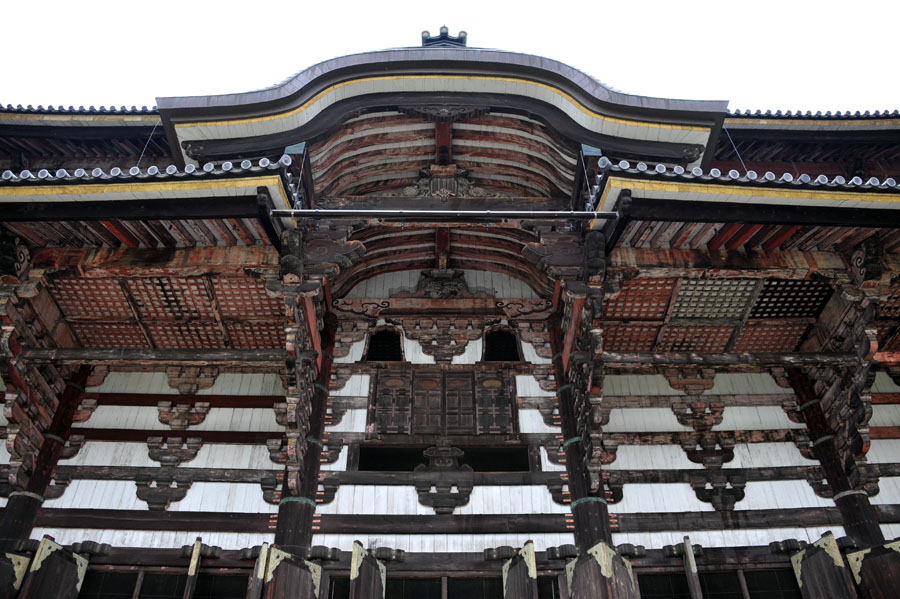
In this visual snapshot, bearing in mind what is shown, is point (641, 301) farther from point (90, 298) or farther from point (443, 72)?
point (90, 298)

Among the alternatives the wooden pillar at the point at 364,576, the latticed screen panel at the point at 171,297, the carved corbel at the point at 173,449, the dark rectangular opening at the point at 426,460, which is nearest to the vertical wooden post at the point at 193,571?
the carved corbel at the point at 173,449

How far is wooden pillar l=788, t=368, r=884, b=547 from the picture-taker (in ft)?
33.5

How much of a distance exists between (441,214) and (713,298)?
500 cm

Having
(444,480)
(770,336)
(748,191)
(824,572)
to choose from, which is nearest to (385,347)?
(444,480)

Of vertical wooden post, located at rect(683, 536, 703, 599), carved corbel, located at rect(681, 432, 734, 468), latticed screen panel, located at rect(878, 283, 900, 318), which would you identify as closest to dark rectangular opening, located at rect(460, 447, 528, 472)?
vertical wooden post, located at rect(683, 536, 703, 599)

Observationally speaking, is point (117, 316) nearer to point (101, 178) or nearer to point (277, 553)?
point (101, 178)

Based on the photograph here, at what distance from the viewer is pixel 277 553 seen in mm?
9000

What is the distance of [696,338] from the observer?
11656mm

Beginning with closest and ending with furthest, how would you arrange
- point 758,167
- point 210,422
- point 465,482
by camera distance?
point 465,482, point 210,422, point 758,167

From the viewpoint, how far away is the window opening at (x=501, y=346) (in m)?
12.2

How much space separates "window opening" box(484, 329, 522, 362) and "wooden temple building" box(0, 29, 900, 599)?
0.25ft

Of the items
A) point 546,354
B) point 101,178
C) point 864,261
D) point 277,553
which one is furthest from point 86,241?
point 864,261

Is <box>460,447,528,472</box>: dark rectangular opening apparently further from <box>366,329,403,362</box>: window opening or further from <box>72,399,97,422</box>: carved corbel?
<box>72,399,97,422</box>: carved corbel

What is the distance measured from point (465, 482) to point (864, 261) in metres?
7.09
